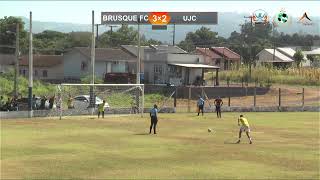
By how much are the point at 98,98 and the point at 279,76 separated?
38640mm

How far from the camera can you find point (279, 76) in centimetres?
8631

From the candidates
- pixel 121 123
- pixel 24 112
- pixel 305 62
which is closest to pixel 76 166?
pixel 121 123

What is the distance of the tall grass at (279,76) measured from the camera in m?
84.3

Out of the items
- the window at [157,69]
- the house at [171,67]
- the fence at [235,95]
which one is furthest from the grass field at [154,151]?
the window at [157,69]

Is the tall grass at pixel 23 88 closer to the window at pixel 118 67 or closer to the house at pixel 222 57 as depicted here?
the window at pixel 118 67

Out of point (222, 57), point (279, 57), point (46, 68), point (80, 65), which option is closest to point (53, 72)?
point (46, 68)

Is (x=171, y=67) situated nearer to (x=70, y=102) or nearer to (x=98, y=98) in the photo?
(x=98, y=98)

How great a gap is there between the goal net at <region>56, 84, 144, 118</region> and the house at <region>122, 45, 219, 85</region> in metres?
25.1

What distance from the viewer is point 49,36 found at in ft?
491

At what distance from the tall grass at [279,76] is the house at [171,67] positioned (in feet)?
20.7

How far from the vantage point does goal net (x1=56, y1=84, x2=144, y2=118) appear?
1984 inches

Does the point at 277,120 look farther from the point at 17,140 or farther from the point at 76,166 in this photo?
the point at 76,166

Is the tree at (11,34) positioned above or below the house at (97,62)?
above

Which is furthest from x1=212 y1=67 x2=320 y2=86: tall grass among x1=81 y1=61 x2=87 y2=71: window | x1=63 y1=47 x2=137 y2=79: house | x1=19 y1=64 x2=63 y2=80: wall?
x1=19 y1=64 x2=63 y2=80: wall
